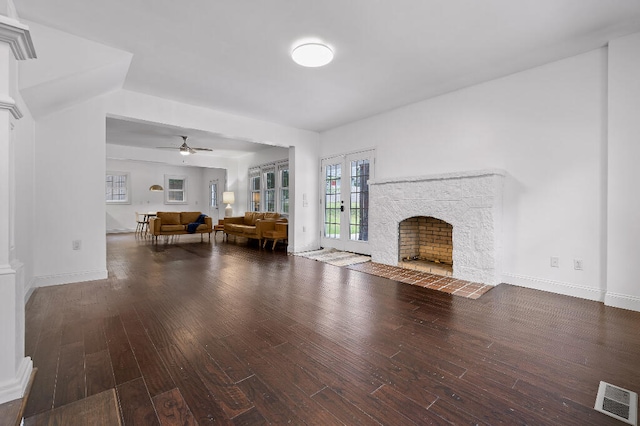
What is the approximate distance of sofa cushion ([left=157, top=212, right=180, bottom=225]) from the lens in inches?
325

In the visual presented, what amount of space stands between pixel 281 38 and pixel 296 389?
121 inches

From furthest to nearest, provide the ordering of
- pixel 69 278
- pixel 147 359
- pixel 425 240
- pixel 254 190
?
pixel 254 190 → pixel 425 240 → pixel 69 278 → pixel 147 359

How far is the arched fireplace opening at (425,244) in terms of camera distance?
470cm

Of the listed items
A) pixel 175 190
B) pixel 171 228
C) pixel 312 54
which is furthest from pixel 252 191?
pixel 312 54

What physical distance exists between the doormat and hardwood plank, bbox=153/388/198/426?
3.63 meters

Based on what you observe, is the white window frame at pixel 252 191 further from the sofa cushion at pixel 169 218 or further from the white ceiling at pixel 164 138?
the sofa cushion at pixel 169 218

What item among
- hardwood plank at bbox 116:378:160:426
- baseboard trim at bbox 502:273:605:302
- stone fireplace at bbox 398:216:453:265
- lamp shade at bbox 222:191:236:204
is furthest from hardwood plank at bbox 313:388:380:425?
lamp shade at bbox 222:191:236:204

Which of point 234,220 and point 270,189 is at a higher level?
point 270,189

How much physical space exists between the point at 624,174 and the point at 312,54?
341cm

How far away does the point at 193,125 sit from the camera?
191 inches

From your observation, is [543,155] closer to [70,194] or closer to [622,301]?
[622,301]

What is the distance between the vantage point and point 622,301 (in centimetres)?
287

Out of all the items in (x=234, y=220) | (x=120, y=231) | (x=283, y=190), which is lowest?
(x=120, y=231)

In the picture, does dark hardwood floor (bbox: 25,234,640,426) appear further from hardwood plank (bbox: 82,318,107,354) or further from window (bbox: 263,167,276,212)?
window (bbox: 263,167,276,212)
